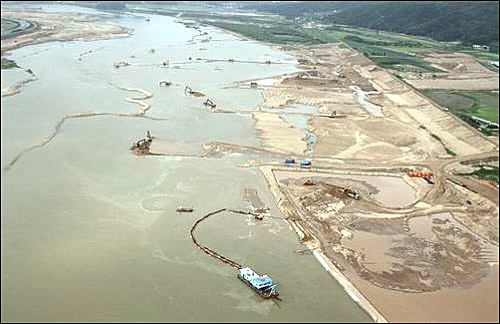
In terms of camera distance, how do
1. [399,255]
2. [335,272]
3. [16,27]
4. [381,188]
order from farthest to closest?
[16,27] → [381,188] → [399,255] → [335,272]

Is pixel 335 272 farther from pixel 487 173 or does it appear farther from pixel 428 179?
pixel 487 173

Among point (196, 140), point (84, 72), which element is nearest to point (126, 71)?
point (84, 72)

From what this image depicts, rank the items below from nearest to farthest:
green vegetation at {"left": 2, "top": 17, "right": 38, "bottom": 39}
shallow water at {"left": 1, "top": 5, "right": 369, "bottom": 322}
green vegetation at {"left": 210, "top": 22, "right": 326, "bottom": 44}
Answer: shallow water at {"left": 1, "top": 5, "right": 369, "bottom": 322}
green vegetation at {"left": 2, "top": 17, "right": 38, "bottom": 39}
green vegetation at {"left": 210, "top": 22, "right": 326, "bottom": 44}

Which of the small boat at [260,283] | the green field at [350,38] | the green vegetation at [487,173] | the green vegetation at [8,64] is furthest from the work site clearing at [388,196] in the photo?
the green vegetation at [8,64]

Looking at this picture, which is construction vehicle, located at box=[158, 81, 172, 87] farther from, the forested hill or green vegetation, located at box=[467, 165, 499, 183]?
the forested hill

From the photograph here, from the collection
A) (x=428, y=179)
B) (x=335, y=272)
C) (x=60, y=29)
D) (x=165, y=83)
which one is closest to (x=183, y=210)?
(x=335, y=272)

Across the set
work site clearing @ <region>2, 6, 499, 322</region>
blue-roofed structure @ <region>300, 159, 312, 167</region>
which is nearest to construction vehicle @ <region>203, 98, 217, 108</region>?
work site clearing @ <region>2, 6, 499, 322</region>
